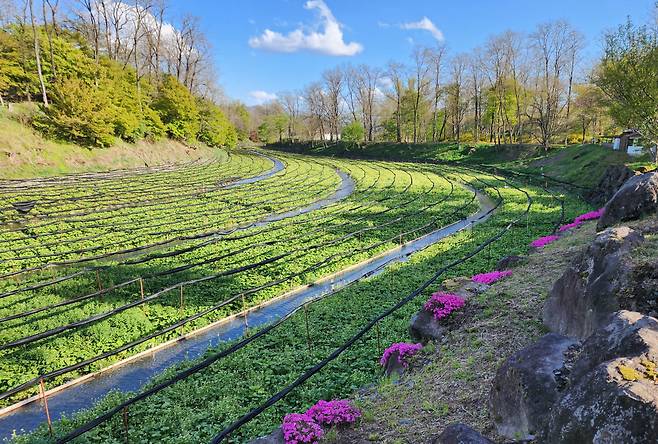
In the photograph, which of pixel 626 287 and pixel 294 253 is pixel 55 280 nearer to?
pixel 294 253

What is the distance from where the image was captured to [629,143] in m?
39.8

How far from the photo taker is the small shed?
124ft

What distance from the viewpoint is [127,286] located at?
666 inches

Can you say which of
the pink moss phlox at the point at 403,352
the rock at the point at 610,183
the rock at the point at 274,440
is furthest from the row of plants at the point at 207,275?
the rock at the point at 610,183

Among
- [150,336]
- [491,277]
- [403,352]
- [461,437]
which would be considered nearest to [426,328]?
[403,352]

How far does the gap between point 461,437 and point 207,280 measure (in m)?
14.8

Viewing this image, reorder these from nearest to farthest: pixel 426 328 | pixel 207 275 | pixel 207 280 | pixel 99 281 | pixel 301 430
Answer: pixel 301 430, pixel 426 328, pixel 99 281, pixel 207 280, pixel 207 275

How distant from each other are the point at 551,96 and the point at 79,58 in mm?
63758

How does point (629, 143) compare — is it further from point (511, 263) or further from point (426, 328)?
point (426, 328)

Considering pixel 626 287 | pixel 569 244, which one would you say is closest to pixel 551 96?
pixel 569 244

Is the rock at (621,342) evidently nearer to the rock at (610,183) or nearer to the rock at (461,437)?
the rock at (461,437)

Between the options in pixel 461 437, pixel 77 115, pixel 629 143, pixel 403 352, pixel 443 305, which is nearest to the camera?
pixel 461 437

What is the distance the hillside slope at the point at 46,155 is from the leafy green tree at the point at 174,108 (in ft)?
36.2

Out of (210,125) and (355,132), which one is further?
(355,132)
